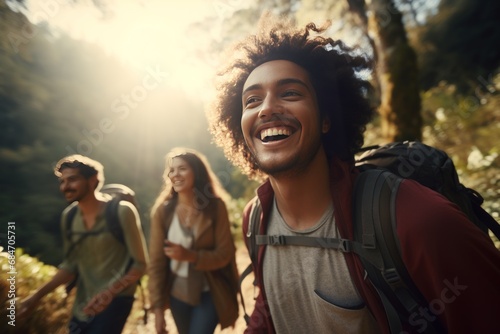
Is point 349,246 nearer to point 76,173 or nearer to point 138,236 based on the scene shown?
point 138,236

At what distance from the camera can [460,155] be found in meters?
6.30

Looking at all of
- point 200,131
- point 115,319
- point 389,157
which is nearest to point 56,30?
point 200,131

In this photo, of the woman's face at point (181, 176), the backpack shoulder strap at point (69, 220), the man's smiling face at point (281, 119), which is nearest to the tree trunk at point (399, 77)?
the woman's face at point (181, 176)

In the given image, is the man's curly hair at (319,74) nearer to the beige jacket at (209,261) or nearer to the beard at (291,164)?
the beard at (291,164)

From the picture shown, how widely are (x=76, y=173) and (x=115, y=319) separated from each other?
1438 mm

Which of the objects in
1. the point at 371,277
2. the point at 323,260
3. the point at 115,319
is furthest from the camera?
the point at 115,319

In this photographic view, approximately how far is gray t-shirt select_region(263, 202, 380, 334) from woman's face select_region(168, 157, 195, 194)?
1297 millimetres

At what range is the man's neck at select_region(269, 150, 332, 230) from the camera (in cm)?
172

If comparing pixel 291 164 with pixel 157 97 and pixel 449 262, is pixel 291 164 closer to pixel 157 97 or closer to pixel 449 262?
pixel 449 262

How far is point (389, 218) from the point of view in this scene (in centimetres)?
130

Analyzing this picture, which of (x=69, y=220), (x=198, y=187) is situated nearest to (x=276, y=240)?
(x=198, y=187)

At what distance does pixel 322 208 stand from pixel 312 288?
45 cm

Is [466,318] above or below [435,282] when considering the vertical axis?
below

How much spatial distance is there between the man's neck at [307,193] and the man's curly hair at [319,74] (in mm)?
241
